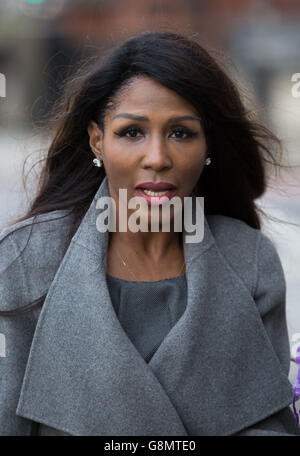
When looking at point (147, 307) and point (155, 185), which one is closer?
point (155, 185)

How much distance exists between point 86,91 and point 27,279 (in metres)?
0.64

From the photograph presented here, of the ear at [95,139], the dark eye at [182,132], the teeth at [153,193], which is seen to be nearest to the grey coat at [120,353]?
the ear at [95,139]

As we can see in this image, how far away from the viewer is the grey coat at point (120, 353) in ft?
6.52

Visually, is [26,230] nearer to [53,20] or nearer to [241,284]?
[241,284]

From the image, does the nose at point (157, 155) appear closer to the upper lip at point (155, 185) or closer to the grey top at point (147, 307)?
the upper lip at point (155, 185)

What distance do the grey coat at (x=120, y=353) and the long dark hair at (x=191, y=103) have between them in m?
0.08

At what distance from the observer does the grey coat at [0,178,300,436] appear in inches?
78.3

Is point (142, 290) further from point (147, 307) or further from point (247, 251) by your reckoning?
point (247, 251)

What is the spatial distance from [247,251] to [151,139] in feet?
1.78

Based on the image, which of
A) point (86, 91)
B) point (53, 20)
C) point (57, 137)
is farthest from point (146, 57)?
point (53, 20)

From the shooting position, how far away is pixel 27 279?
2.12 metres

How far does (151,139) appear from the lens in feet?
6.81

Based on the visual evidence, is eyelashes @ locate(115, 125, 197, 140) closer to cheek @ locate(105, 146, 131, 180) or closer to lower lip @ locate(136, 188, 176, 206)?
cheek @ locate(105, 146, 131, 180)

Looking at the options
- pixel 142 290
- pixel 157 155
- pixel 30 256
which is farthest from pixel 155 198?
pixel 30 256
